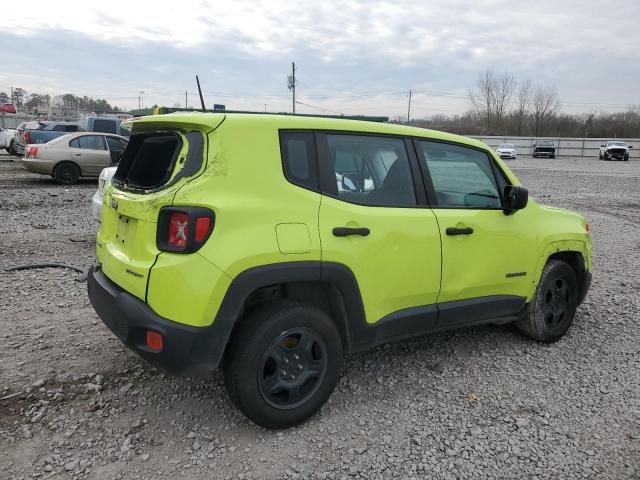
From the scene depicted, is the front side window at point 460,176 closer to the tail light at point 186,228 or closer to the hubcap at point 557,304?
the hubcap at point 557,304

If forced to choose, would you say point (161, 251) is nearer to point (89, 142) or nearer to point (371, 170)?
point (371, 170)

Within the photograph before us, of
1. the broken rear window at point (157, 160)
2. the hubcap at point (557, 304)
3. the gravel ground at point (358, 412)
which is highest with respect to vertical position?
the broken rear window at point (157, 160)

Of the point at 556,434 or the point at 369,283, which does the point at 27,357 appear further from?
the point at 556,434

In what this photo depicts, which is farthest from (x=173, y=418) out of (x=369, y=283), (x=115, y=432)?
(x=369, y=283)

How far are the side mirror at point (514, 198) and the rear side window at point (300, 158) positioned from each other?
1.66 m

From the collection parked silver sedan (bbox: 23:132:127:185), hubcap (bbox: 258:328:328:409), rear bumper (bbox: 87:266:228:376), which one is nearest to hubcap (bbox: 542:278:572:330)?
hubcap (bbox: 258:328:328:409)

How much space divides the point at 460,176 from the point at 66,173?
13.3m

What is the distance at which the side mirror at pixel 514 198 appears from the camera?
3773 mm

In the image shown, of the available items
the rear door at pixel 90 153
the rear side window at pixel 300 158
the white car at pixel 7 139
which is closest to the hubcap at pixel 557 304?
the rear side window at pixel 300 158

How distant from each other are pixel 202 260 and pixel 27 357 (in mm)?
2150

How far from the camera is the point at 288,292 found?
2.99m

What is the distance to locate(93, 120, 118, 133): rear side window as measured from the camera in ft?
68.3

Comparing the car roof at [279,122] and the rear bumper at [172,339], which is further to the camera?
the car roof at [279,122]

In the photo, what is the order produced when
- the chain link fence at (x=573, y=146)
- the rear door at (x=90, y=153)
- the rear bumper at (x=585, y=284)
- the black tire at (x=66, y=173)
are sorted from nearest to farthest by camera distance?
the rear bumper at (x=585, y=284) → the black tire at (x=66, y=173) → the rear door at (x=90, y=153) → the chain link fence at (x=573, y=146)
